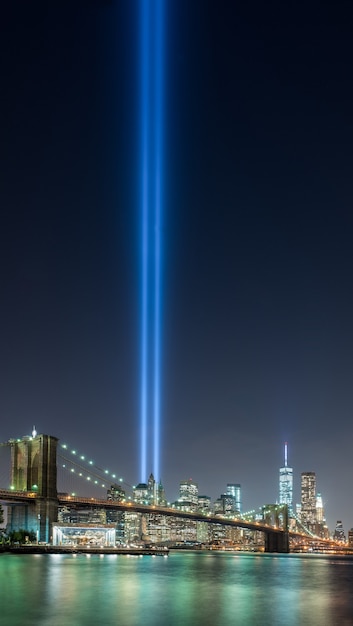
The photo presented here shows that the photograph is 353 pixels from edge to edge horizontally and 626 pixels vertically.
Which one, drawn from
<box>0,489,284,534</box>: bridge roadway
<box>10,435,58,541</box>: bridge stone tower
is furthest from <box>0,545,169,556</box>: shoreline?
<box>0,489,284,534</box>: bridge roadway

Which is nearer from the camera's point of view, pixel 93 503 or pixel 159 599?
pixel 159 599

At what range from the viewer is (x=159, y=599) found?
5381cm

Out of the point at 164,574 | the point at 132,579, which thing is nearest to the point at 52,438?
the point at 164,574

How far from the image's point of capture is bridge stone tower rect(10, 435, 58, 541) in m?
126

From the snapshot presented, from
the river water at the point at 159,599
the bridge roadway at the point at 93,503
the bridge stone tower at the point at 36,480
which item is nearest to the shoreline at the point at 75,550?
the bridge stone tower at the point at 36,480

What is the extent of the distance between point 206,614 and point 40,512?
82684 millimetres

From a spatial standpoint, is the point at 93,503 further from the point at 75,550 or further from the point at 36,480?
the point at 75,550

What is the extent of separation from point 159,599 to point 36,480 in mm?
81959

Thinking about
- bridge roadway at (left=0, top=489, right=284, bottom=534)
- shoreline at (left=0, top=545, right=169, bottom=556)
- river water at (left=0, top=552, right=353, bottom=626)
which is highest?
→ bridge roadway at (left=0, top=489, right=284, bottom=534)

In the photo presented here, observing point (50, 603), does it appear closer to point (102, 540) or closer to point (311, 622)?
point (311, 622)

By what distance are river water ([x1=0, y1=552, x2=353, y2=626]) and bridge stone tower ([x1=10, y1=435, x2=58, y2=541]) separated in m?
46.6

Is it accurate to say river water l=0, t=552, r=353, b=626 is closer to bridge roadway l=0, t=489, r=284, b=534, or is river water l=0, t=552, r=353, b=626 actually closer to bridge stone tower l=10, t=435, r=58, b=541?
bridge roadway l=0, t=489, r=284, b=534

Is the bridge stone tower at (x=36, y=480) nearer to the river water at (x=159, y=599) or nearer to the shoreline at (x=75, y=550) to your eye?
the shoreline at (x=75, y=550)

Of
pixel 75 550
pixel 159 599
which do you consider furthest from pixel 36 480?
pixel 159 599
